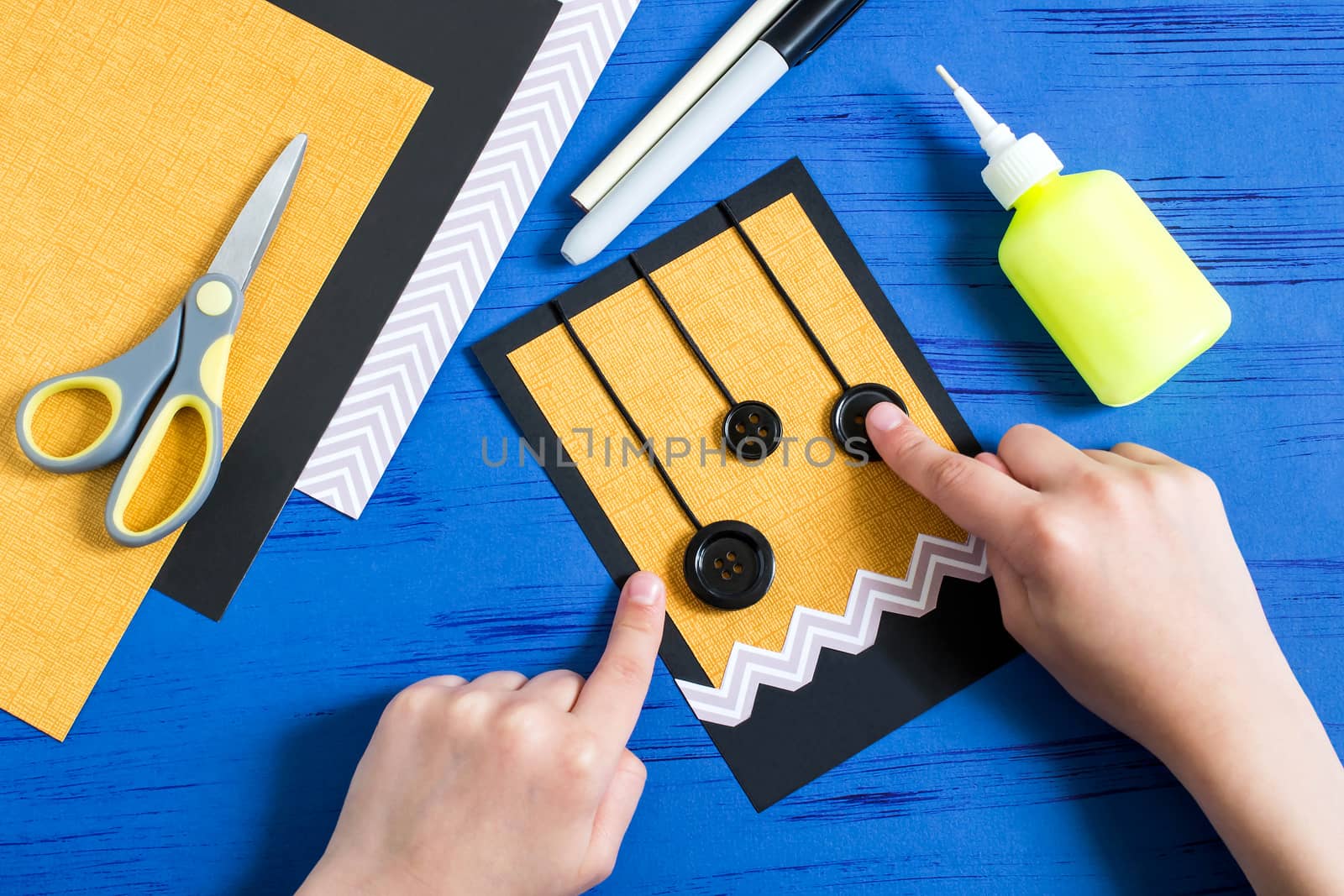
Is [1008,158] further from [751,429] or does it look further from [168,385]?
[168,385]

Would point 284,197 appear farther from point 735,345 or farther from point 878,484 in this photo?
point 878,484

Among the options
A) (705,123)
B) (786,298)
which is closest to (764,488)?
(786,298)

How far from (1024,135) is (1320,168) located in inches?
10.3

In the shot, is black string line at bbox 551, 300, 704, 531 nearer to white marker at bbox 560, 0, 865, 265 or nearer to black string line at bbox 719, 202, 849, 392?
→ white marker at bbox 560, 0, 865, 265

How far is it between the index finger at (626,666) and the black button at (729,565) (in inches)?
Answer: 1.3

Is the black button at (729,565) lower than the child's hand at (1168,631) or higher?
higher

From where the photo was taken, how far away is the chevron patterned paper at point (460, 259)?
2.50 feet

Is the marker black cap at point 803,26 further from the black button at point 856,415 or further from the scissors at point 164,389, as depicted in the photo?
the scissors at point 164,389

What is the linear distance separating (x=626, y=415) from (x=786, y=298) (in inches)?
6.4

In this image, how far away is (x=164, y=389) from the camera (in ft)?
2.34

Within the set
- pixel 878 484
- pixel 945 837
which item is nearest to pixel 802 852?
pixel 945 837

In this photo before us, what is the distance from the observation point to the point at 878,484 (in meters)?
0.78

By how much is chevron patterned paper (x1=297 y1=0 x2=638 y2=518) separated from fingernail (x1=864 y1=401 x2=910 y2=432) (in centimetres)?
33

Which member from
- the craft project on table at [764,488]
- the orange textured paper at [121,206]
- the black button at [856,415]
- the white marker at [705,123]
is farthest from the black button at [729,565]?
the orange textured paper at [121,206]
